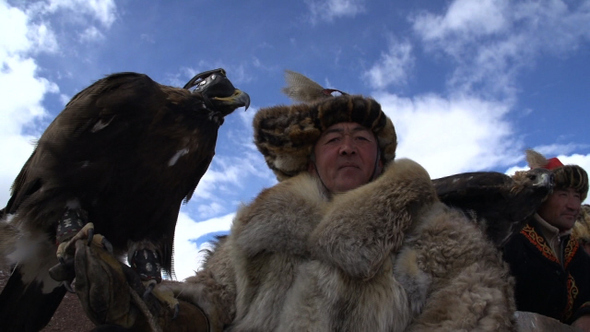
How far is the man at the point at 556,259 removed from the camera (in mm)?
2402

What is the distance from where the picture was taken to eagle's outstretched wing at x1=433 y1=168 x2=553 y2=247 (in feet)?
6.40

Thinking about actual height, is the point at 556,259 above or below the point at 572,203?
below

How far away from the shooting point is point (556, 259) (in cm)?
247

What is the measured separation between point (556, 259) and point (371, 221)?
63.3 inches

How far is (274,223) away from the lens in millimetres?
1605

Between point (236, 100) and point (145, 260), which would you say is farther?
point (236, 100)

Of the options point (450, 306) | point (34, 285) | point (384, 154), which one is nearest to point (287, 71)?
point (384, 154)

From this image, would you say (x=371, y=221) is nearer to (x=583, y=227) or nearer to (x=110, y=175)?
(x=110, y=175)

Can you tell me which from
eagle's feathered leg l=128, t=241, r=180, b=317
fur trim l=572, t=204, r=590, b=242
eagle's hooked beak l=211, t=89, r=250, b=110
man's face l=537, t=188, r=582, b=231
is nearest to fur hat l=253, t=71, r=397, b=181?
eagle's hooked beak l=211, t=89, r=250, b=110

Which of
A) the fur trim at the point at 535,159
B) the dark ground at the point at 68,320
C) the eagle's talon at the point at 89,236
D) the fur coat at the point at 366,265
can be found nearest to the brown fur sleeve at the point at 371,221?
the fur coat at the point at 366,265

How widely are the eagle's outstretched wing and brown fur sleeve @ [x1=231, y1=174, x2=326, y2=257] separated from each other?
0.67m

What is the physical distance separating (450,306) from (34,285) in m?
2.50

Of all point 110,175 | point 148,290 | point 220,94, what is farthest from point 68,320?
point 148,290

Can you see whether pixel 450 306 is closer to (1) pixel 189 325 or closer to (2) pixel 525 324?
(2) pixel 525 324
